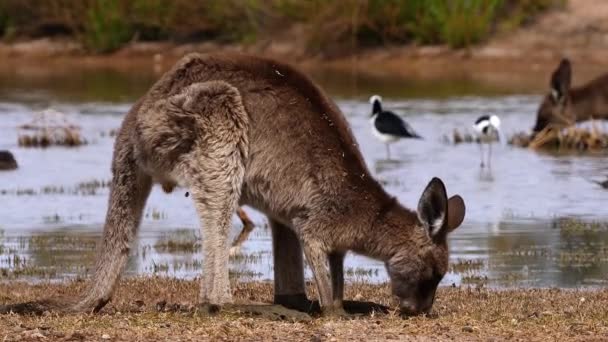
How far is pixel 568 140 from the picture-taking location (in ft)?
58.3

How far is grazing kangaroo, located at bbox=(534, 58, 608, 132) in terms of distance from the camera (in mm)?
18500

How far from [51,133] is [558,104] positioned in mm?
6371

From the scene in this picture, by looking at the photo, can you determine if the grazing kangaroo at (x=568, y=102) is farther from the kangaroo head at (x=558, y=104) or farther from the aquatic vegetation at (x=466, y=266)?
the aquatic vegetation at (x=466, y=266)

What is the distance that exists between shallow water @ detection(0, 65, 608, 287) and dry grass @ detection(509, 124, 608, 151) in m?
0.21

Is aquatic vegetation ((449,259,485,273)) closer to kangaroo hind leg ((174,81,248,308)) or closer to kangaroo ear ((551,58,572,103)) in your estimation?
kangaroo hind leg ((174,81,248,308))

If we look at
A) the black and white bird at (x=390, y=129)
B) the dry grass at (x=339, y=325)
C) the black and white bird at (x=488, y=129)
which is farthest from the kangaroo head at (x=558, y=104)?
the dry grass at (x=339, y=325)

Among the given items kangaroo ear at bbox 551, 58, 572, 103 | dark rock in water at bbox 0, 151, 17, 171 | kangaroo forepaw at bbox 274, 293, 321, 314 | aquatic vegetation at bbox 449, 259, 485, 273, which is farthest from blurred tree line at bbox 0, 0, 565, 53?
kangaroo forepaw at bbox 274, 293, 321, 314

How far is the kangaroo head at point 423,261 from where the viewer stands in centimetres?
733

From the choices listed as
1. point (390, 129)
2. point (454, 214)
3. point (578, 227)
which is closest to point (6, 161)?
point (390, 129)

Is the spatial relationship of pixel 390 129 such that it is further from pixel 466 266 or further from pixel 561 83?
pixel 466 266

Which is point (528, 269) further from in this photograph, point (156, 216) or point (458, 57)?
point (458, 57)

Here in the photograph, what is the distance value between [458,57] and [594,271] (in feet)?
58.8

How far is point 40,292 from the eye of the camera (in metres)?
8.91

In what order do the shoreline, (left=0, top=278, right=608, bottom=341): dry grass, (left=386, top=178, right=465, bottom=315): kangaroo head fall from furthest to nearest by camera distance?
the shoreline
(left=386, top=178, right=465, bottom=315): kangaroo head
(left=0, top=278, right=608, bottom=341): dry grass
